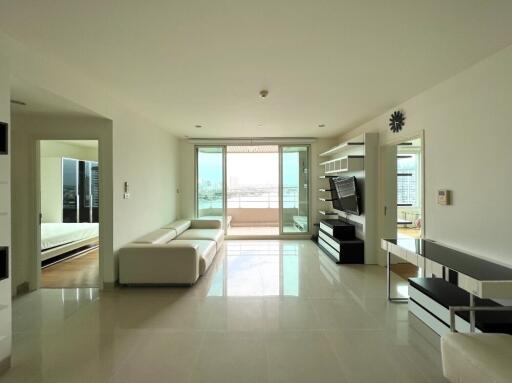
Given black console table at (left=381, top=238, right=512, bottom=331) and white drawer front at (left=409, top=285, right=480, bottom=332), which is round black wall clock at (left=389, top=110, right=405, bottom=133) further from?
white drawer front at (left=409, top=285, right=480, bottom=332)

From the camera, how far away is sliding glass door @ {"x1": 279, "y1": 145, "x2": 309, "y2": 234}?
7.05 meters

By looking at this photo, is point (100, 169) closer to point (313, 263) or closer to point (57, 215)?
point (313, 263)

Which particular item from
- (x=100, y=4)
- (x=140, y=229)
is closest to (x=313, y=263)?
(x=140, y=229)

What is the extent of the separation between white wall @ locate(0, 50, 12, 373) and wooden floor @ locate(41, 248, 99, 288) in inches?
72.9

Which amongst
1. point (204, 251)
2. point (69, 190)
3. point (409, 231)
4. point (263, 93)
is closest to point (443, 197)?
point (263, 93)

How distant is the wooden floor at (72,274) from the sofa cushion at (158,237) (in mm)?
855

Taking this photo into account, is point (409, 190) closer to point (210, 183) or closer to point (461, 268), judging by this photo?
point (210, 183)

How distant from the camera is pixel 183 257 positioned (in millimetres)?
3682

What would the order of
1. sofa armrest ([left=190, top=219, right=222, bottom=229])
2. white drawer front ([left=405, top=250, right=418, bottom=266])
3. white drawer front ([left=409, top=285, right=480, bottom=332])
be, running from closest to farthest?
white drawer front ([left=409, top=285, right=480, bottom=332]) < white drawer front ([left=405, top=250, right=418, bottom=266]) < sofa armrest ([left=190, top=219, right=222, bottom=229])

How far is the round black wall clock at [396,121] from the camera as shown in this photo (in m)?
3.91

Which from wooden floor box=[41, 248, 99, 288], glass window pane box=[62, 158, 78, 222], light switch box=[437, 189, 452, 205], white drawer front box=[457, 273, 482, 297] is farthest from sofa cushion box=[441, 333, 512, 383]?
glass window pane box=[62, 158, 78, 222]

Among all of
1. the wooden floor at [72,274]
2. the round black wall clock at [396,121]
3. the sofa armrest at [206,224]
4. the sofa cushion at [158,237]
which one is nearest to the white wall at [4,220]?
the wooden floor at [72,274]

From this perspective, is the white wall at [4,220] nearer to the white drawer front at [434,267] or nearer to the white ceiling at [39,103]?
the white ceiling at [39,103]

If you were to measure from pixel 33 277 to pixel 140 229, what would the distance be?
1.44 metres
